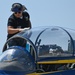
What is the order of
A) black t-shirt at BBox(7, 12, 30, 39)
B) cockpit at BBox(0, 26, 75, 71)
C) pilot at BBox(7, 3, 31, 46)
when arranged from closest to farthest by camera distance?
cockpit at BBox(0, 26, 75, 71) → pilot at BBox(7, 3, 31, 46) → black t-shirt at BBox(7, 12, 30, 39)

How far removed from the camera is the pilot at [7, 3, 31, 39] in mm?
7852

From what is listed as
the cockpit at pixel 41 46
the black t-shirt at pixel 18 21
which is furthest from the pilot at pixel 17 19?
the cockpit at pixel 41 46

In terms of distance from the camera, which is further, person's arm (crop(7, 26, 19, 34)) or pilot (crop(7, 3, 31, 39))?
pilot (crop(7, 3, 31, 39))

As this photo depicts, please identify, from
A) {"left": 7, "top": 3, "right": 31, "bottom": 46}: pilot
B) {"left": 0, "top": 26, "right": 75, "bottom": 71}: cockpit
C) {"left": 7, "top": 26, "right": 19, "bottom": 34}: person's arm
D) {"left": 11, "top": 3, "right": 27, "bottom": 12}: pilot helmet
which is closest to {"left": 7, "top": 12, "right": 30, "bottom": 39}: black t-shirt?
{"left": 7, "top": 3, "right": 31, "bottom": 46}: pilot

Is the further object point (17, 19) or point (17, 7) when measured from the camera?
point (17, 19)

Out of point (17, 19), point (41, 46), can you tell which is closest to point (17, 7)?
point (17, 19)

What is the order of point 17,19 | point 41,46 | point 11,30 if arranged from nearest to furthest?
point 41,46 → point 11,30 → point 17,19

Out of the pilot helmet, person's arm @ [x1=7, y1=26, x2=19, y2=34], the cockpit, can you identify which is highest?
the pilot helmet

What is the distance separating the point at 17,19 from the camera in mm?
8180

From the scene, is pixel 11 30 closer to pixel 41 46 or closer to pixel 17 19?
pixel 17 19

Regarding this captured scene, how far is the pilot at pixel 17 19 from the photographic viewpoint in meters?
7.85

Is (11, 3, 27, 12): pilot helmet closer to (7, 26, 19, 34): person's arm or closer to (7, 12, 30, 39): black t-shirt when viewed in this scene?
(7, 12, 30, 39): black t-shirt

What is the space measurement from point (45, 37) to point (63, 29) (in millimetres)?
490

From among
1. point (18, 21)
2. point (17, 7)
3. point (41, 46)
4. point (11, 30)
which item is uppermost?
point (17, 7)
